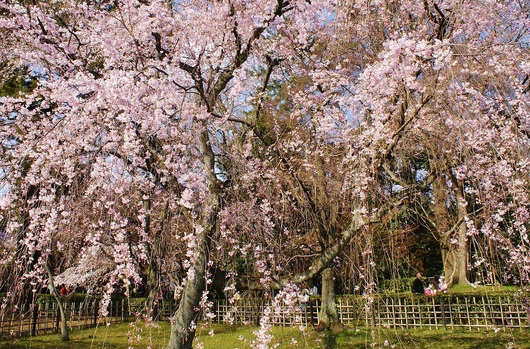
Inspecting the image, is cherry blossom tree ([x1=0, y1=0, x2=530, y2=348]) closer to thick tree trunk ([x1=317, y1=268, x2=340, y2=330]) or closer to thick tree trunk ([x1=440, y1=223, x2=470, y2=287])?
thick tree trunk ([x1=440, y1=223, x2=470, y2=287])

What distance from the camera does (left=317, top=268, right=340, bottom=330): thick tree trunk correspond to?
7.58 meters

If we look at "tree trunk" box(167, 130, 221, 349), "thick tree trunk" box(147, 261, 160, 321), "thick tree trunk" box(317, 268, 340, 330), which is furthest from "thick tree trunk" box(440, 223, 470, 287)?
"thick tree trunk" box(147, 261, 160, 321)

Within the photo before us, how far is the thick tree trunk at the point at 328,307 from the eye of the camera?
24.9 ft

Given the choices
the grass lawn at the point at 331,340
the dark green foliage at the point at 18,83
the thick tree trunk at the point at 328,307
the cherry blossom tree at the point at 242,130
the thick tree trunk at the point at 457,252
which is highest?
the dark green foliage at the point at 18,83

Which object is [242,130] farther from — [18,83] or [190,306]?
[18,83]

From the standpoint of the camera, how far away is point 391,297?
27.9ft

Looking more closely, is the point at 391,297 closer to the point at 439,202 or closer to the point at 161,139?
the point at 439,202

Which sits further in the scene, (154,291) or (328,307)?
(328,307)

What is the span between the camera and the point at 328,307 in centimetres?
774

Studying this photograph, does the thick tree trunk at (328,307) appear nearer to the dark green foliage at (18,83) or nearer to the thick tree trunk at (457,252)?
the thick tree trunk at (457,252)

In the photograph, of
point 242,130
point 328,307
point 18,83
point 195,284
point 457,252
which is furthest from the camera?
point 18,83

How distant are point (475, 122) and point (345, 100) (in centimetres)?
120

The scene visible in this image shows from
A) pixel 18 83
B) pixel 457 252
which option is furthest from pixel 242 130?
pixel 18 83

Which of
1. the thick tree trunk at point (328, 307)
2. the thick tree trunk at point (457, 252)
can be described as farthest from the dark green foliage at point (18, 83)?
the thick tree trunk at point (457, 252)
